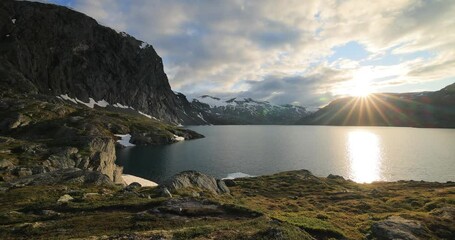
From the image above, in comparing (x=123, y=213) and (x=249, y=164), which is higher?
(x=123, y=213)

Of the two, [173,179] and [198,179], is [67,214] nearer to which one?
[173,179]

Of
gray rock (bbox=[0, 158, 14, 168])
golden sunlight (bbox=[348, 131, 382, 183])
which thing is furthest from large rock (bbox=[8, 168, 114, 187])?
golden sunlight (bbox=[348, 131, 382, 183])

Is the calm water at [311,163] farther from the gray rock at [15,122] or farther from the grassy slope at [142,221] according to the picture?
the grassy slope at [142,221]

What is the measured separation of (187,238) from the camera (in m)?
19.7

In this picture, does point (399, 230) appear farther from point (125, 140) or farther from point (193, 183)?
point (125, 140)

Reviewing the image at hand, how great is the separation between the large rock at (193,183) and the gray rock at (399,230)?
27.6m

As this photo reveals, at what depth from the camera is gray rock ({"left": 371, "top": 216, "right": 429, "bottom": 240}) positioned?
2646 centimetres

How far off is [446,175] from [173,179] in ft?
322

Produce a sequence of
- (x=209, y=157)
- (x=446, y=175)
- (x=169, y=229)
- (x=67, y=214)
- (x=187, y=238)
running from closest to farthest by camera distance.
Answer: (x=187, y=238) < (x=169, y=229) < (x=67, y=214) < (x=446, y=175) < (x=209, y=157)

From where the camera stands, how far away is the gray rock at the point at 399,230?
26464mm

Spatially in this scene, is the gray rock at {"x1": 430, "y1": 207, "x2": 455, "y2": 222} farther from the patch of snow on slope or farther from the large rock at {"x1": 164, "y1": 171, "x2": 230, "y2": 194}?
the patch of snow on slope

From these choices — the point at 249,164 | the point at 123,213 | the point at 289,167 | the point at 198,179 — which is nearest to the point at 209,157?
the point at 249,164

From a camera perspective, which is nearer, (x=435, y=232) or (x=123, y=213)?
(x=123, y=213)

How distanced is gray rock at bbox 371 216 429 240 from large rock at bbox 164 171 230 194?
27.6 meters
